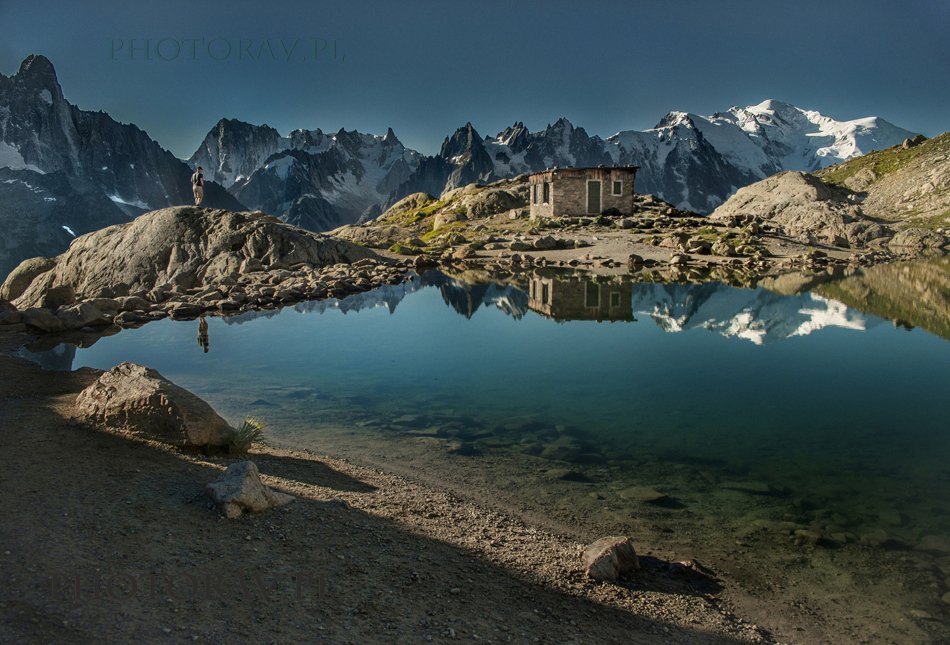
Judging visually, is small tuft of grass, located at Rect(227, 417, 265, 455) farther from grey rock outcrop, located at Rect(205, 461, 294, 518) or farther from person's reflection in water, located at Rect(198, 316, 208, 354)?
person's reflection in water, located at Rect(198, 316, 208, 354)

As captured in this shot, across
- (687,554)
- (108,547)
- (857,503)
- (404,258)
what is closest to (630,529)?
(687,554)

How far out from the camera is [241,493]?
705 cm

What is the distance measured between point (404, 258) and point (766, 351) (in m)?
33.9

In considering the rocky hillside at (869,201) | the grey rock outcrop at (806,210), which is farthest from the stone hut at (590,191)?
the rocky hillside at (869,201)

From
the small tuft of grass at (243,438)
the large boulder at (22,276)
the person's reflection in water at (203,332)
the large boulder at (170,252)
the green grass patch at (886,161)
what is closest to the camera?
the small tuft of grass at (243,438)

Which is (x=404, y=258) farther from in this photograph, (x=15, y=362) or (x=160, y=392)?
(x=160, y=392)

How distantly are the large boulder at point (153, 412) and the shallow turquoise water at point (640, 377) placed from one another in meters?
→ 3.33

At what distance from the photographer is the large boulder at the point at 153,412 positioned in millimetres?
9242

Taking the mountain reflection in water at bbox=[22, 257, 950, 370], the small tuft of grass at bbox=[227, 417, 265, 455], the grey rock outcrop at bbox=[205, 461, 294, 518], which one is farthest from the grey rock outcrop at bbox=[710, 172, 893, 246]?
the grey rock outcrop at bbox=[205, 461, 294, 518]

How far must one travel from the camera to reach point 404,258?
4812cm

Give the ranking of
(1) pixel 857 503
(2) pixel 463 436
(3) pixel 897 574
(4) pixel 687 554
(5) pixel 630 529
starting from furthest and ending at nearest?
1. (2) pixel 463 436
2. (1) pixel 857 503
3. (5) pixel 630 529
4. (4) pixel 687 554
5. (3) pixel 897 574

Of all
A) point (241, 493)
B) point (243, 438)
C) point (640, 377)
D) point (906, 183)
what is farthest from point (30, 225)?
point (241, 493)

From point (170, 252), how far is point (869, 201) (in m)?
79.6

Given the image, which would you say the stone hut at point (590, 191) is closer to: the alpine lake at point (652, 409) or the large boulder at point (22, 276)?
the alpine lake at point (652, 409)
